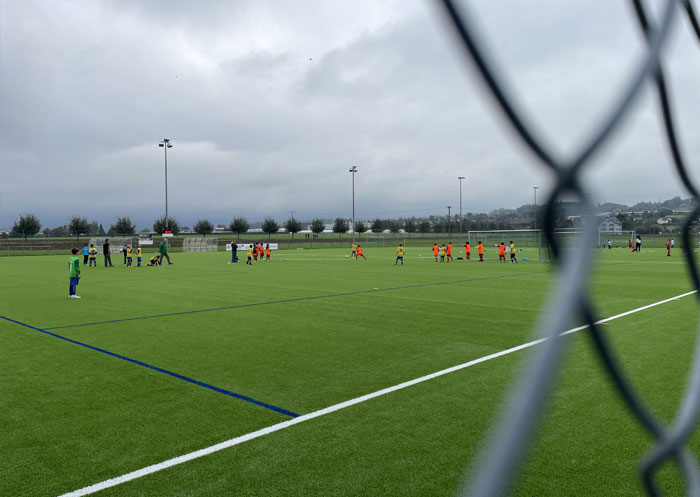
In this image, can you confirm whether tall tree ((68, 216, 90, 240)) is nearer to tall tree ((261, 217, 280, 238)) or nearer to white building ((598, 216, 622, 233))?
tall tree ((261, 217, 280, 238))

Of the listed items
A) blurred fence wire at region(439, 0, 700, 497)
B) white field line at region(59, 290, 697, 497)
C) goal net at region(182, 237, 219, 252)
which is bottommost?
white field line at region(59, 290, 697, 497)

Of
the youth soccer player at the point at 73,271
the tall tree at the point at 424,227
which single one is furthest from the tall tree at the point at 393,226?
the youth soccer player at the point at 73,271

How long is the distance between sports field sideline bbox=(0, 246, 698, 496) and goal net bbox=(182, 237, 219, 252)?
4995 cm

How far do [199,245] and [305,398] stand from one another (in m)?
58.6

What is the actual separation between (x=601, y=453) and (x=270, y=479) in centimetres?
273

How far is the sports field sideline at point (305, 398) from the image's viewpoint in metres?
4.05

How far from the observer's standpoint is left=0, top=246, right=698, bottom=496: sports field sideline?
4051 mm

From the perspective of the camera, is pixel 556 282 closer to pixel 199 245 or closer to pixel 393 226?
pixel 199 245

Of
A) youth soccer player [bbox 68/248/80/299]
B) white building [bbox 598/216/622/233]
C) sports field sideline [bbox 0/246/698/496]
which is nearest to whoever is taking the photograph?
white building [bbox 598/216/622/233]

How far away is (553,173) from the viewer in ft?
2.63

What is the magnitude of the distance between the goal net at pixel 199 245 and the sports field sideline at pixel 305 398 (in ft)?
164

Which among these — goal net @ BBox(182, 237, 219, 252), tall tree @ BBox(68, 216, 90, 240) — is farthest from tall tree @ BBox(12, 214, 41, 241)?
goal net @ BBox(182, 237, 219, 252)

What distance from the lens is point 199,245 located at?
61812 millimetres

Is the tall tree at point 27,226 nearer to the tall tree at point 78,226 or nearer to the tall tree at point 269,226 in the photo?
the tall tree at point 78,226
